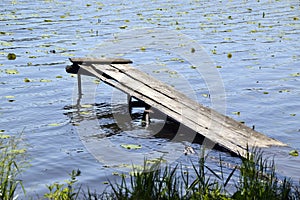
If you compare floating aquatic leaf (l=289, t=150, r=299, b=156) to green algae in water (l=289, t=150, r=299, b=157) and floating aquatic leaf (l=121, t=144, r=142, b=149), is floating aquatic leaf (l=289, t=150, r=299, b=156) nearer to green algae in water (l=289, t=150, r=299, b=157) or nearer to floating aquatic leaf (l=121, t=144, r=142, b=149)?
green algae in water (l=289, t=150, r=299, b=157)

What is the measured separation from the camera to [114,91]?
12.6m

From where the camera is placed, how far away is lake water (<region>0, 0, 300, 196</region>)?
8.88 meters

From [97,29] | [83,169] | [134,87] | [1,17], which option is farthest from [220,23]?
[83,169]

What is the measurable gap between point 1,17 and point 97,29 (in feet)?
16.0

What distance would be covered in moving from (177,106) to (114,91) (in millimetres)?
3024

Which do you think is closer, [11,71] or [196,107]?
[196,107]

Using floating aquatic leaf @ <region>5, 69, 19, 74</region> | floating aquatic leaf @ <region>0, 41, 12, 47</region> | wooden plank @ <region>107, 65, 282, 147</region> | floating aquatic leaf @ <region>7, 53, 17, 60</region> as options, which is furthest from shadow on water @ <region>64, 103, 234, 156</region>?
floating aquatic leaf @ <region>0, 41, 12, 47</region>

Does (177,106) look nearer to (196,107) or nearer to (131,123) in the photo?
(196,107)

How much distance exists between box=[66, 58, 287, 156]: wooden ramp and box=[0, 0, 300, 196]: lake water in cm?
28

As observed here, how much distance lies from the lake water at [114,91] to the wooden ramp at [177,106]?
0.28 m

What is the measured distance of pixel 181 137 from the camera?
9445 millimetres

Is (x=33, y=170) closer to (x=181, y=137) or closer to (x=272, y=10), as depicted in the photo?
(x=181, y=137)

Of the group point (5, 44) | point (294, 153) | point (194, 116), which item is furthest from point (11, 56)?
point (294, 153)

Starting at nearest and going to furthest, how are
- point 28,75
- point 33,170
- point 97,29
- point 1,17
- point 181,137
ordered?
point 33,170 → point 181,137 → point 28,75 → point 97,29 → point 1,17
